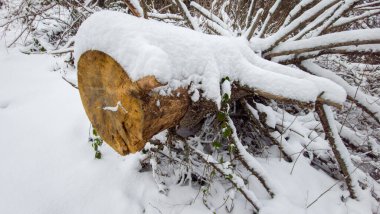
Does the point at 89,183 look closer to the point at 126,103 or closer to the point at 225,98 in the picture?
the point at 126,103

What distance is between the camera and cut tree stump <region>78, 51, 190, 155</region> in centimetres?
98

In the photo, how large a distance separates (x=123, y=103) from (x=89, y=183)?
94cm

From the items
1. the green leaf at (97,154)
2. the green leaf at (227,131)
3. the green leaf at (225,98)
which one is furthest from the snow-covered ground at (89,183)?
the green leaf at (225,98)

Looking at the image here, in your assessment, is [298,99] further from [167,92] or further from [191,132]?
[191,132]

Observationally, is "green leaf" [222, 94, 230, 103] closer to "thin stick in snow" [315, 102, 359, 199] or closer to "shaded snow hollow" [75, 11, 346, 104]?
"shaded snow hollow" [75, 11, 346, 104]

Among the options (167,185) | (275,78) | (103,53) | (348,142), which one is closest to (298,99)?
(275,78)

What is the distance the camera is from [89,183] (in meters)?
1.71

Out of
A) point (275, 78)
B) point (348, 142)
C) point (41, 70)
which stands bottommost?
point (41, 70)

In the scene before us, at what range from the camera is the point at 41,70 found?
3.63 metres

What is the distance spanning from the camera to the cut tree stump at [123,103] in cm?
98

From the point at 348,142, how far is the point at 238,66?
52.1 inches

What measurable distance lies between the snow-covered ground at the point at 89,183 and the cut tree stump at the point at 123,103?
0.57 metres

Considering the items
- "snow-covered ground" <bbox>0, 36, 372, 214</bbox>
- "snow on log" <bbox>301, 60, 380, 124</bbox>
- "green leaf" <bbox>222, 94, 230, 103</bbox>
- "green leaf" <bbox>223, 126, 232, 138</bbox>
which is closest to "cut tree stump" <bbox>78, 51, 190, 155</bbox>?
"green leaf" <bbox>222, 94, 230, 103</bbox>

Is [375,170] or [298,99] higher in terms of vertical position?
[298,99]
